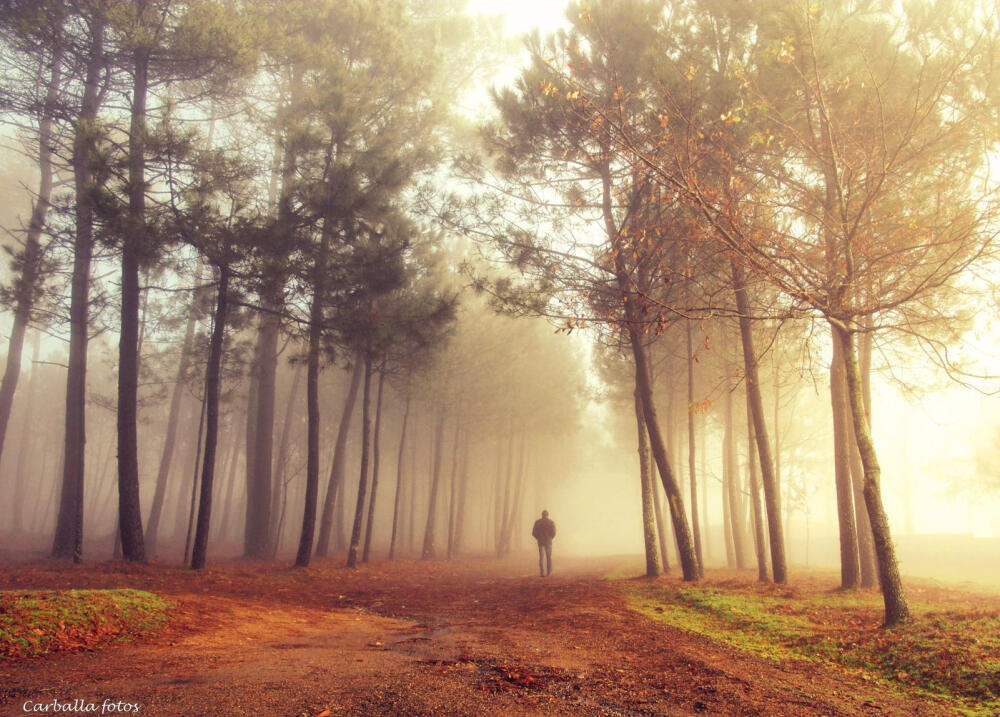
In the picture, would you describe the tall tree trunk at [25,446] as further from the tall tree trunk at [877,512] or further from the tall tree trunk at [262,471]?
the tall tree trunk at [877,512]

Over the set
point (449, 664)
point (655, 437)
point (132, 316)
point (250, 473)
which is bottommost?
point (449, 664)

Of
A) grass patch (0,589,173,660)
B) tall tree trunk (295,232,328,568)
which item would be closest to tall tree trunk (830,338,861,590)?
grass patch (0,589,173,660)

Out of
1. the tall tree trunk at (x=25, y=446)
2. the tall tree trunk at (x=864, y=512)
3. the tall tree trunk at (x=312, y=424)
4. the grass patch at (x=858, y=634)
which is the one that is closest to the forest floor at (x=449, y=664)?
the grass patch at (x=858, y=634)

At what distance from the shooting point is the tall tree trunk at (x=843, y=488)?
37.2 feet

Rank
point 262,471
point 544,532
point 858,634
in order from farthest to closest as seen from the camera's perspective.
Result: point 262,471 → point 544,532 → point 858,634

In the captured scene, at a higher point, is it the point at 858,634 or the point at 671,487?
the point at 671,487

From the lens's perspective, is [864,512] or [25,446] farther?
[25,446]

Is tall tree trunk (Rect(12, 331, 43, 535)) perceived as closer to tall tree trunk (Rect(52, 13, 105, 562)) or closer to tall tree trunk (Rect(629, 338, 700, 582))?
tall tree trunk (Rect(52, 13, 105, 562))

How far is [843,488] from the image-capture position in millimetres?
11711

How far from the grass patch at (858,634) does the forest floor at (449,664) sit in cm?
10

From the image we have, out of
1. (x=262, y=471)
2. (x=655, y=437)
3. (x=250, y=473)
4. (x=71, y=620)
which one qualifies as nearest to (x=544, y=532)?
(x=655, y=437)

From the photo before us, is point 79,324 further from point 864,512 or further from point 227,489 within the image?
point 864,512

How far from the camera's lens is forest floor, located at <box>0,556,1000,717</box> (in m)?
4.22

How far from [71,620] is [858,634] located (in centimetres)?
892
